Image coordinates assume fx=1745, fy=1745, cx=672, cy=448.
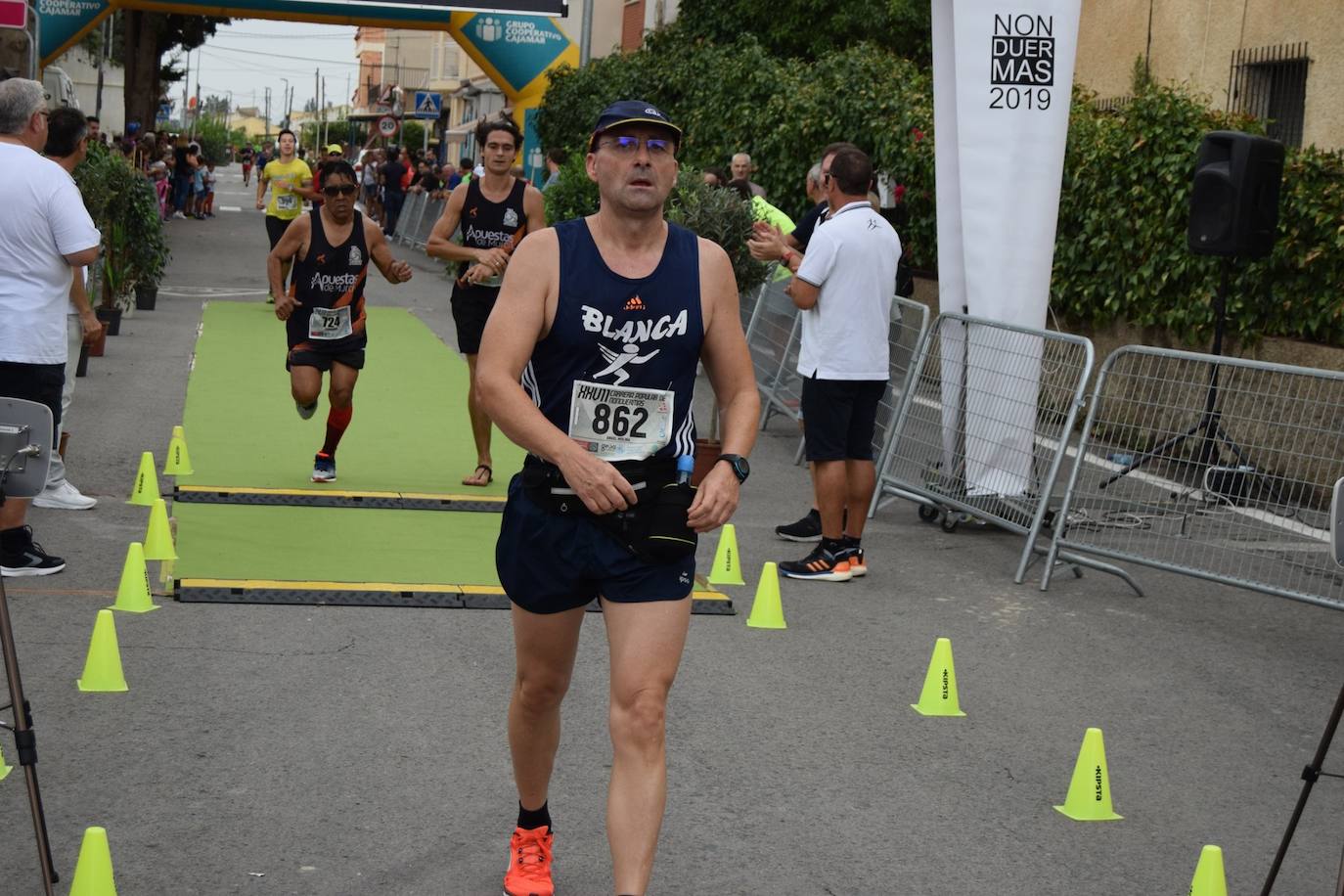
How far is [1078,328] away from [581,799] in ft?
37.8

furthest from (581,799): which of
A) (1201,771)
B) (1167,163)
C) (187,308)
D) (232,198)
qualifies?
(232,198)

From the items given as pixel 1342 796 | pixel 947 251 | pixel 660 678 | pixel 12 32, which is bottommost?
pixel 1342 796

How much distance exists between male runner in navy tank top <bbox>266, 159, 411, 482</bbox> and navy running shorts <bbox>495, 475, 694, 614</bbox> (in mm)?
6078

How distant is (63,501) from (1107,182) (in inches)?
369

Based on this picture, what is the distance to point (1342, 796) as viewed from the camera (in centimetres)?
599

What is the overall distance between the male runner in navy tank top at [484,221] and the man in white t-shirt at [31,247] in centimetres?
272

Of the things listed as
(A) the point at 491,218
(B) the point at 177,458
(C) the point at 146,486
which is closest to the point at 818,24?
(A) the point at 491,218

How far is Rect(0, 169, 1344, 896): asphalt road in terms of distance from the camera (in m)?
4.89

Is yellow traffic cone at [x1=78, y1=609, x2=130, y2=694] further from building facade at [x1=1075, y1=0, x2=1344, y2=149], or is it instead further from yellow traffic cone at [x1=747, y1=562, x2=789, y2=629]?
building facade at [x1=1075, y1=0, x2=1344, y2=149]

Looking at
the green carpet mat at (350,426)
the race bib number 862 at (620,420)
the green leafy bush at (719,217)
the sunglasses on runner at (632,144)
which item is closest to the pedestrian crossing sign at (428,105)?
the green carpet mat at (350,426)

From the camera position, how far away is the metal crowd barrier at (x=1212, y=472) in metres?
8.13

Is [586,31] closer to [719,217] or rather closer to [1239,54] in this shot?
[1239,54]

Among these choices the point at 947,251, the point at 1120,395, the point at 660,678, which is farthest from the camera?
the point at 947,251

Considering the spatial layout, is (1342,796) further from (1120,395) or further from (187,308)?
(187,308)
